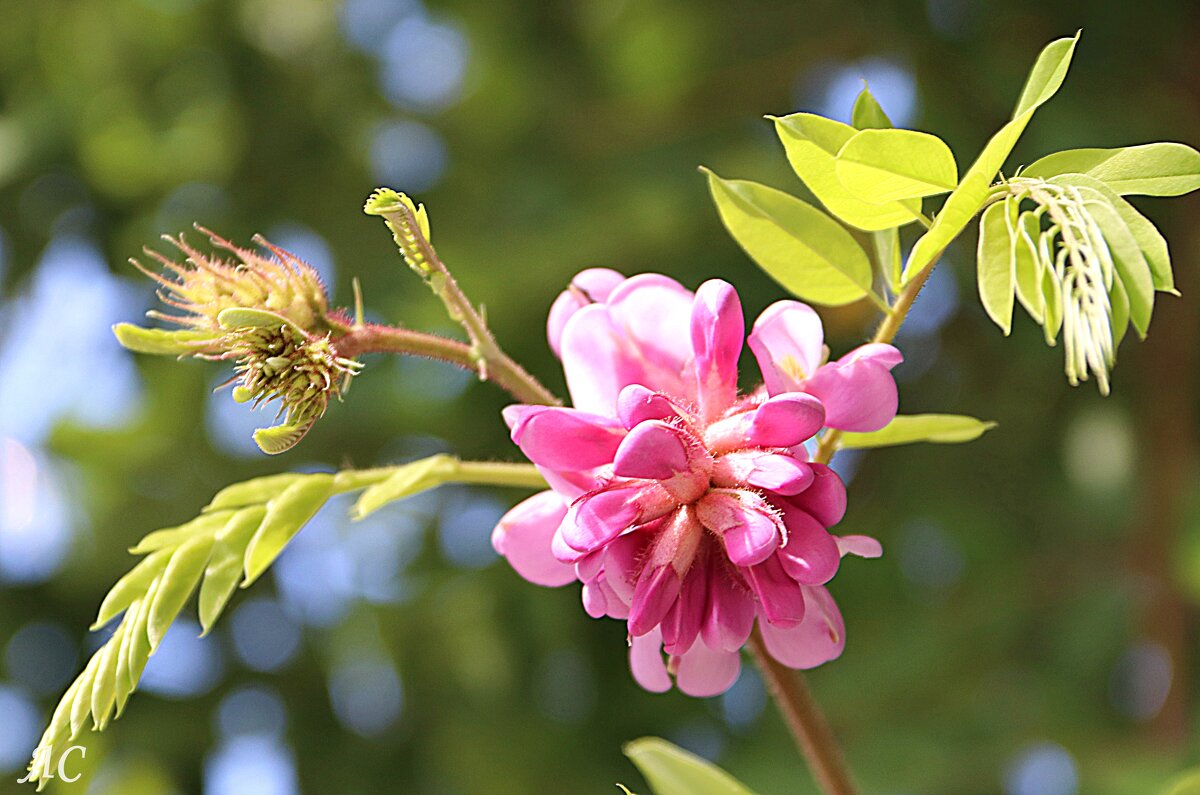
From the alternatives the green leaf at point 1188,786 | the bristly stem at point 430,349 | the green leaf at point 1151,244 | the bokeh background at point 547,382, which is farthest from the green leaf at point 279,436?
the bokeh background at point 547,382

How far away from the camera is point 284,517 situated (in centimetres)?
47

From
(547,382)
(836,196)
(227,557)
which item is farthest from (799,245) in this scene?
(547,382)

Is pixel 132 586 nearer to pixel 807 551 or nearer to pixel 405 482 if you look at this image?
pixel 405 482

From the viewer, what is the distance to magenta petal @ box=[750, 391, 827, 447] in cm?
39

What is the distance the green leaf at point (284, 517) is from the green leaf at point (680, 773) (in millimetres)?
172

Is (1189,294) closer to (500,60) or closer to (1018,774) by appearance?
(1018,774)

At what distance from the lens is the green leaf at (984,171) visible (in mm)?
409

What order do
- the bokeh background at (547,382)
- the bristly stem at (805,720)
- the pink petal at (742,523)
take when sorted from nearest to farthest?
the pink petal at (742,523), the bristly stem at (805,720), the bokeh background at (547,382)

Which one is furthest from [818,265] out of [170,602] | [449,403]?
[449,403]

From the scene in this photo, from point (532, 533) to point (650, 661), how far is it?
67 millimetres

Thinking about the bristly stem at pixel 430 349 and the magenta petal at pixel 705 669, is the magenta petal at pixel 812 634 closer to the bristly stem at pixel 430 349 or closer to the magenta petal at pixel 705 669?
the magenta petal at pixel 705 669

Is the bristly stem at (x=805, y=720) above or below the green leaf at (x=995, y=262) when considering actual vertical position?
below

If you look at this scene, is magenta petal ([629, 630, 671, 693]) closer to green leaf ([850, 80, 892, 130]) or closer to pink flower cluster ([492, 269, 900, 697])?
pink flower cluster ([492, 269, 900, 697])

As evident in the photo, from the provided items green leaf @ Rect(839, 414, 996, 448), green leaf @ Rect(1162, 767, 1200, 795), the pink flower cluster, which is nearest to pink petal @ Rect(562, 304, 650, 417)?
the pink flower cluster
